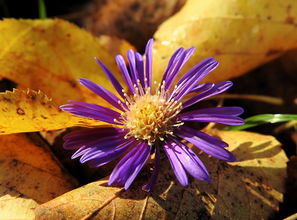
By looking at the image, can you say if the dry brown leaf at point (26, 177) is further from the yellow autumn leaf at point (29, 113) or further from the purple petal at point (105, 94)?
the purple petal at point (105, 94)

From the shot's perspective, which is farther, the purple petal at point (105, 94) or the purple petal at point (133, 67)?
the purple petal at point (133, 67)

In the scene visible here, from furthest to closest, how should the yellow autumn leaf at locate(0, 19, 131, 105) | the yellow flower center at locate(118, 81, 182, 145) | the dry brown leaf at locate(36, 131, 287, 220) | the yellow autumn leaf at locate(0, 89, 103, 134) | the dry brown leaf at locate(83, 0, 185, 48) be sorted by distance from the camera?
the dry brown leaf at locate(83, 0, 185, 48) < the yellow autumn leaf at locate(0, 19, 131, 105) < the yellow flower center at locate(118, 81, 182, 145) < the yellow autumn leaf at locate(0, 89, 103, 134) < the dry brown leaf at locate(36, 131, 287, 220)

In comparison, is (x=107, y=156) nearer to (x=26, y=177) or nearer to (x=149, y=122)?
(x=149, y=122)

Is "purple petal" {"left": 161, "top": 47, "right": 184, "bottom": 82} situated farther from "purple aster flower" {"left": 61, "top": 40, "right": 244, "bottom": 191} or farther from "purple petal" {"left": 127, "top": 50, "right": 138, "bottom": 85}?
"purple petal" {"left": 127, "top": 50, "right": 138, "bottom": 85}

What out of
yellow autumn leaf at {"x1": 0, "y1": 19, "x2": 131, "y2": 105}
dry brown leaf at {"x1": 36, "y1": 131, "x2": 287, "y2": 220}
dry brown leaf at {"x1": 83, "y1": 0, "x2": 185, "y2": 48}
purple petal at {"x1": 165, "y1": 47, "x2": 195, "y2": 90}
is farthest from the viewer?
dry brown leaf at {"x1": 83, "y1": 0, "x2": 185, "y2": 48}

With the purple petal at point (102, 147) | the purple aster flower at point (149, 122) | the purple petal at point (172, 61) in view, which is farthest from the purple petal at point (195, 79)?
the purple petal at point (102, 147)

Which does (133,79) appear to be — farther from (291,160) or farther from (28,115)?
(291,160)

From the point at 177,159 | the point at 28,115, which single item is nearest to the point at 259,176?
the point at 177,159

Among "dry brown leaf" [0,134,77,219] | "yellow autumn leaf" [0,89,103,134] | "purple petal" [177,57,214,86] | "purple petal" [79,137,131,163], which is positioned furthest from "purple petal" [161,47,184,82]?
"dry brown leaf" [0,134,77,219]
